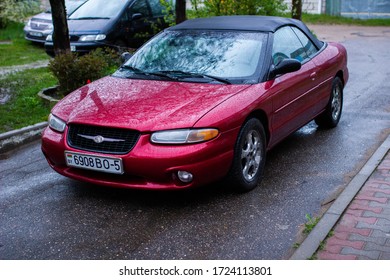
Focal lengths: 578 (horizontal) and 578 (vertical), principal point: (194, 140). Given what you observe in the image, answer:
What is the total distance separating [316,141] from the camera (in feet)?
23.2

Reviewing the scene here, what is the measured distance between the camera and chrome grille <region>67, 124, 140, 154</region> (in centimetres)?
480

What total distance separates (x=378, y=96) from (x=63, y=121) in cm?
600

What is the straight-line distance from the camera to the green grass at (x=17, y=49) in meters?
13.5

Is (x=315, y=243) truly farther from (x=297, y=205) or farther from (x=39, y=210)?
(x=39, y=210)

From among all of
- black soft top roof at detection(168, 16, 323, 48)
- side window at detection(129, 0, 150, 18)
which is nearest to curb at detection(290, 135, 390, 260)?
black soft top roof at detection(168, 16, 323, 48)

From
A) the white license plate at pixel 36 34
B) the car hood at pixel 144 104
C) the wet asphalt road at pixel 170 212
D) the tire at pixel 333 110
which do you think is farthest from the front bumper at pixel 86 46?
the car hood at pixel 144 104

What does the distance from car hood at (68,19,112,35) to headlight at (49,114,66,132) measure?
277 inches

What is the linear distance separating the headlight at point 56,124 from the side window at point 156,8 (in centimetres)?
862

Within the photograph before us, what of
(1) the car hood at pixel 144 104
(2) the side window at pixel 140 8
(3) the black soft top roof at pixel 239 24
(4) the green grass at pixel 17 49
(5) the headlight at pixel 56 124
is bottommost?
(4) the green grass at pixel 17 49

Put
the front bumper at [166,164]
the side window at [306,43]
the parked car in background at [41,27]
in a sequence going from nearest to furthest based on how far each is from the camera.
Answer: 1. the front bumper at [166,164]
2. the side window at [306,43]
3. the parked car in background at [41,27]

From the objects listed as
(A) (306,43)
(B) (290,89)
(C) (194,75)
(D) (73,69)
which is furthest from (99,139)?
(D) (73,69)

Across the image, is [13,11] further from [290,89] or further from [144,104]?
[144,104]

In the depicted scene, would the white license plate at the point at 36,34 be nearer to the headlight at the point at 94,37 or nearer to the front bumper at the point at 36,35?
the front bumper at the point at 36,35

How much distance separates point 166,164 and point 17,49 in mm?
11676
